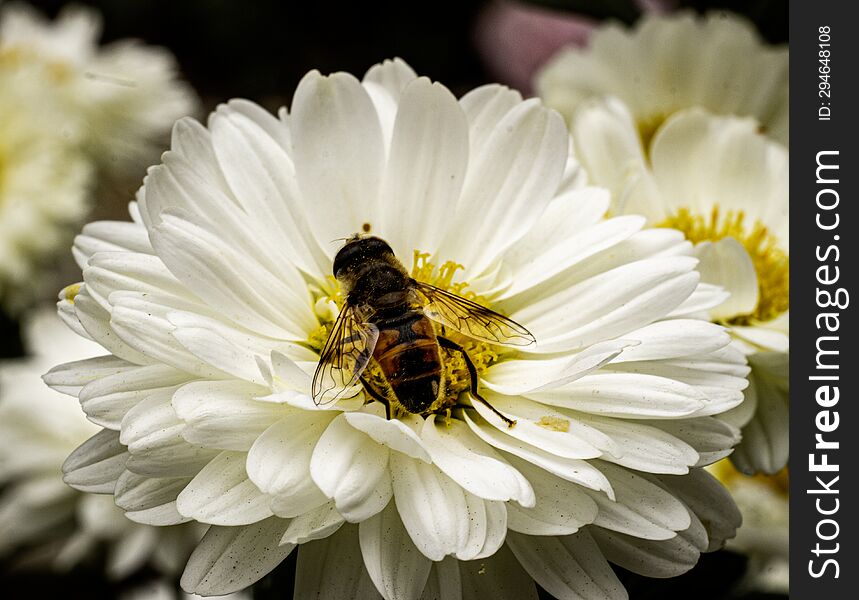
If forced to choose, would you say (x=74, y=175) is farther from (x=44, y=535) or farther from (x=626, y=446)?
(x=626, y=446)

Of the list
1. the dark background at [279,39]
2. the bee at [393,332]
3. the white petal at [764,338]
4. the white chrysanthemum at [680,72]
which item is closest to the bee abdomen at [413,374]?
the bee at [393,332]

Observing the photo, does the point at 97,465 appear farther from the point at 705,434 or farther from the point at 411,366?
the point at 705,434

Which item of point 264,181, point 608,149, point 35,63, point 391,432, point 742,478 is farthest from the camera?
point 35,63

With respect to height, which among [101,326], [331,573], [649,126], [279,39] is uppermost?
[279,39]

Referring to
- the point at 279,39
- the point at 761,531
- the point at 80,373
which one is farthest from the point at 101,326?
the point at 279,39

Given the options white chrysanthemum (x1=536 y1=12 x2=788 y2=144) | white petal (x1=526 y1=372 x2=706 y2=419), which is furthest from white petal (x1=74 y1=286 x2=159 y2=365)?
white chrysanthemum (x1=536 y1=12 x2=788 y2=144)

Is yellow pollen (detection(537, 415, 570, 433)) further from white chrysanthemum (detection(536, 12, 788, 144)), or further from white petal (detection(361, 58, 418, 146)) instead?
white chrysanthemum (detection(536, 12, 788, 144))
